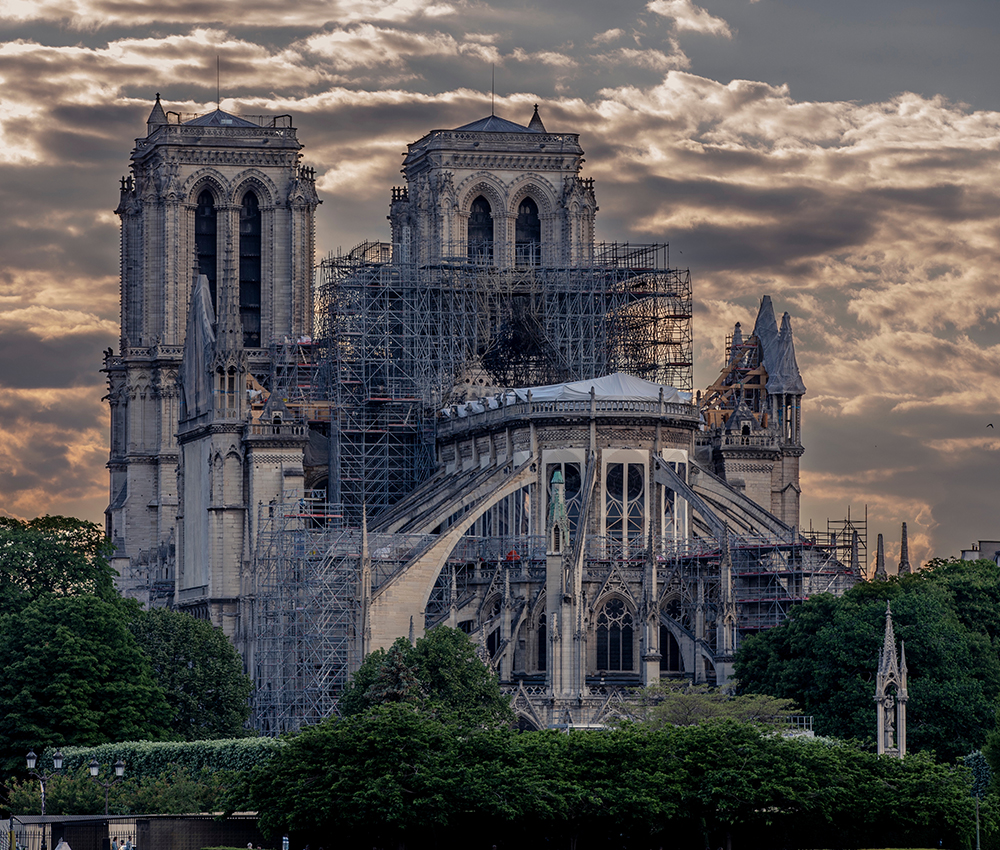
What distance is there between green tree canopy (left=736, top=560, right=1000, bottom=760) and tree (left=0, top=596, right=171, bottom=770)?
24.7 meters

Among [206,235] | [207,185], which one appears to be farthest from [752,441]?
[207,185]

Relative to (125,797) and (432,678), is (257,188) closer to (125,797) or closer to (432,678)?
(432,678)

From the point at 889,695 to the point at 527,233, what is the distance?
60303mm

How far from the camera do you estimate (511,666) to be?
361 ft

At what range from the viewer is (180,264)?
14838 centimetres

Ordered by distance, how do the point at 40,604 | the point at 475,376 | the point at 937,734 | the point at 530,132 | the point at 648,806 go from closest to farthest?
the point at 648,806 → the point at 937,734 → the point at 40,604 → the point at 475,376 → the point at 530,132

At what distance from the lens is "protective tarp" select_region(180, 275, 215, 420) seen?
423ft

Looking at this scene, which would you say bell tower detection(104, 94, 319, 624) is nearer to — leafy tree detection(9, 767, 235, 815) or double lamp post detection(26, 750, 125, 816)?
double lamp post detection(26, 750, 125, 816)

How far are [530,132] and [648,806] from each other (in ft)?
248

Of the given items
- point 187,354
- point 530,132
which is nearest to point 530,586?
point 187,354

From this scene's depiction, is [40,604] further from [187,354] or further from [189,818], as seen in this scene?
[187,354]

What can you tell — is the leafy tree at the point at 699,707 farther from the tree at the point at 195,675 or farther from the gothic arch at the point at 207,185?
the gothic arch at the point at 207,185

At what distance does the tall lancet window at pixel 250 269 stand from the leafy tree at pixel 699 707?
184ft

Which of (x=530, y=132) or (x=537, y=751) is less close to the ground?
Answer: (x=530, y=132)
